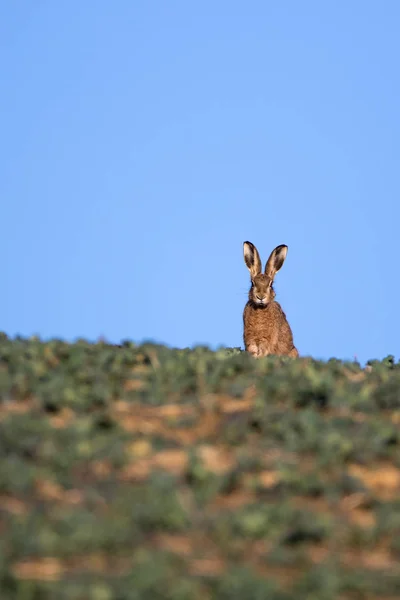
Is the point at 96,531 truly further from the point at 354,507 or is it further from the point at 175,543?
the point at 354,507

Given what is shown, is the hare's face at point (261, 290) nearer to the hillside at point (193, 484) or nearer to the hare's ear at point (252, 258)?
the hare's ear at point (252, 258)

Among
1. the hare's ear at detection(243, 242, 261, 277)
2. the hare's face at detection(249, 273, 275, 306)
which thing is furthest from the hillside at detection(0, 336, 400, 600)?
the hare's ear at detection(243, 242, 261, 277)

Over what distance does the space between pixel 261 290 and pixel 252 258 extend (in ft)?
2.21

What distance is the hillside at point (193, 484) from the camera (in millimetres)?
6254

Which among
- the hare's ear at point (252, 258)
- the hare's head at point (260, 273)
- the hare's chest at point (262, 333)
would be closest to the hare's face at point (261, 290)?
the hare's head at point (260, 273)

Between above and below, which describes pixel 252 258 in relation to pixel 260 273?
above

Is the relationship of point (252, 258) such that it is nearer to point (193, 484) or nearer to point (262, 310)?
point (262, 310)

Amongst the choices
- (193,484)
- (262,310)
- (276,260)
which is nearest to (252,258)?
(276,260)

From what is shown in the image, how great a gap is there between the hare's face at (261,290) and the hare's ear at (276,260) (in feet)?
0.51

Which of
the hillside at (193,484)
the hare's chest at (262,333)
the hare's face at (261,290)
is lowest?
the hillside at (193,484)

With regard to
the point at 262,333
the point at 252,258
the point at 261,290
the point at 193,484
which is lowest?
the point at 193,484

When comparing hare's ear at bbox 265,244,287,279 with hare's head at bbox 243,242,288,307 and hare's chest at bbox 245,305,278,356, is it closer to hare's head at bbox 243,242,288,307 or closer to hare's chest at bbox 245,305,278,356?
hare's head at bbox 243,242,288,307

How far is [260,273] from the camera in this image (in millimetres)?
21594

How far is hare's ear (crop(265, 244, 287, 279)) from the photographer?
2126 cm
